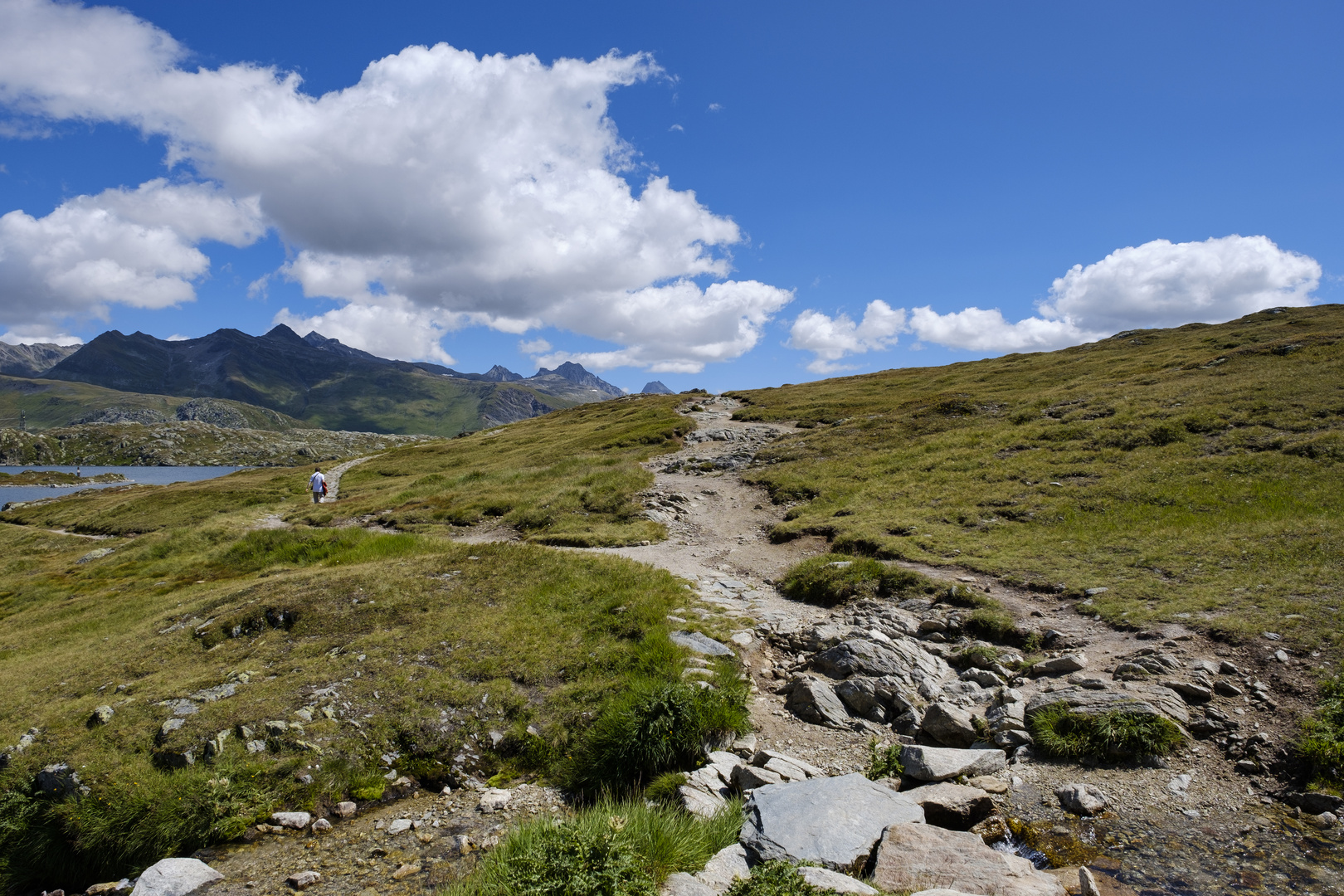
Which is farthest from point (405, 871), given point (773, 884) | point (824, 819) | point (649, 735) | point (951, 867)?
point (951, 867)

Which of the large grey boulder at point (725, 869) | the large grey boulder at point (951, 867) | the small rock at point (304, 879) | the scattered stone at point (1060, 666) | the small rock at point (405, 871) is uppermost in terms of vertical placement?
the scattered stone at point (1060, 666)

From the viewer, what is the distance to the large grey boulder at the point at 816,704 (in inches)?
452

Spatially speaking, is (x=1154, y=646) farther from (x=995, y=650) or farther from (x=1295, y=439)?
(x=1295, y=439)

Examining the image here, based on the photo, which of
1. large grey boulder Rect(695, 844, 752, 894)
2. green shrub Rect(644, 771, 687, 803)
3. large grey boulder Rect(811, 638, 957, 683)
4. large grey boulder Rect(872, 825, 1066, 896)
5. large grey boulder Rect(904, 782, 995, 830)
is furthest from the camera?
large grey boulder Rect(811, 638, 957, 683)

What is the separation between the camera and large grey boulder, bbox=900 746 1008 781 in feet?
30.1

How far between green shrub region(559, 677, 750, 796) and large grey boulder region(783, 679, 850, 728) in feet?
4.47

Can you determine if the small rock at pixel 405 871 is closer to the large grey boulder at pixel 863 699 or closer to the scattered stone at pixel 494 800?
the scattered stone at pixel 494 800

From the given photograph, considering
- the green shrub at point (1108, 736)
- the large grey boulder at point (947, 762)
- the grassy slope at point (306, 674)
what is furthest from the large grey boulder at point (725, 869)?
the green shrub at point (1108, 736)

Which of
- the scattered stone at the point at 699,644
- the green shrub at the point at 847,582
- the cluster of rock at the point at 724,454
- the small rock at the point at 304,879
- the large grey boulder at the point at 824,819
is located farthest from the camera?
the cluster of rock at the point at 724,454

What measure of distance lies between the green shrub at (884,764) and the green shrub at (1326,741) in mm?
5537

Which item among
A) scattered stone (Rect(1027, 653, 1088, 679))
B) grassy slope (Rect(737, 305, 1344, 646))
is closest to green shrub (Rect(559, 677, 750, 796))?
scattered stone (Rect(1027, 653, 1088, 679))

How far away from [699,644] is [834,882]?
7.78 metres

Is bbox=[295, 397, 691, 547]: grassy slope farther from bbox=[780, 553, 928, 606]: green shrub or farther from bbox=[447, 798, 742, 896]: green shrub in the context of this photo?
bbox=[447, 798, 742, 896]: green shrub

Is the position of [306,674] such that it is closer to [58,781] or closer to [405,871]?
[58,781]
